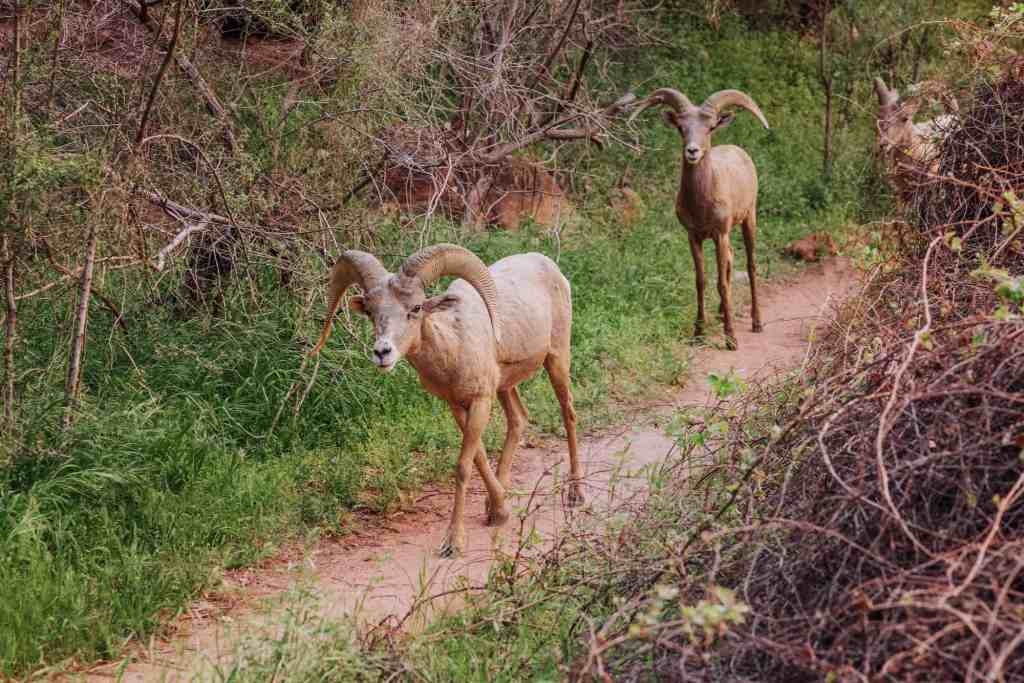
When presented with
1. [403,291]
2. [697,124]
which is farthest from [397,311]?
[697,124]

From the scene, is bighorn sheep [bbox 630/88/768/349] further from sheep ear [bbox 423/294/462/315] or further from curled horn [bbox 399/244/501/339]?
sheep ear [bbox 423/294/462/315]

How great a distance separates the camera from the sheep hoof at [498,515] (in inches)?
303

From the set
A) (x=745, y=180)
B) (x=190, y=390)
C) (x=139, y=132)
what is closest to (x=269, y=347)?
(x=190, y=390)

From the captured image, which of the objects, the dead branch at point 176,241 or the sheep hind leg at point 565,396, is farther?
the sheep hind leg at point 565,396

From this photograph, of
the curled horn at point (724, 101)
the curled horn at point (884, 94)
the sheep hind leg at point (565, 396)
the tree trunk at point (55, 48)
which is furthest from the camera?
the curled horn at point (884, 94)

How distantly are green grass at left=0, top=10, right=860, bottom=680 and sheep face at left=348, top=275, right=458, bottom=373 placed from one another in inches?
59.3

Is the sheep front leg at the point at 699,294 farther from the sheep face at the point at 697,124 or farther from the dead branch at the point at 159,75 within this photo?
the dead branch at the point at 159,75

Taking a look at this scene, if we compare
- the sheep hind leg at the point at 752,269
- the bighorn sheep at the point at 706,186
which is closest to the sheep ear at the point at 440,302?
the bighorn sheep at the point at 706,186

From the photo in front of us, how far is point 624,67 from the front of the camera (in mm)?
18188

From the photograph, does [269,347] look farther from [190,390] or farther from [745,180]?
[745,180]

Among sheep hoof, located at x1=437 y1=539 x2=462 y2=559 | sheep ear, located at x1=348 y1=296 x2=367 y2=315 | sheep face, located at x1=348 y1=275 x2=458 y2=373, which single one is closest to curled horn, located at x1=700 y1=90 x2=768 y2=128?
sheep face, located at x1=348 y1=275 x2=458 y2=373

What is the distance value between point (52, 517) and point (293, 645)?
96.0 inches

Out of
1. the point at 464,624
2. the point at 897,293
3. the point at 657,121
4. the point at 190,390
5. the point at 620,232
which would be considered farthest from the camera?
the point at 657,121

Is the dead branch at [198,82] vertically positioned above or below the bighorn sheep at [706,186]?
above
